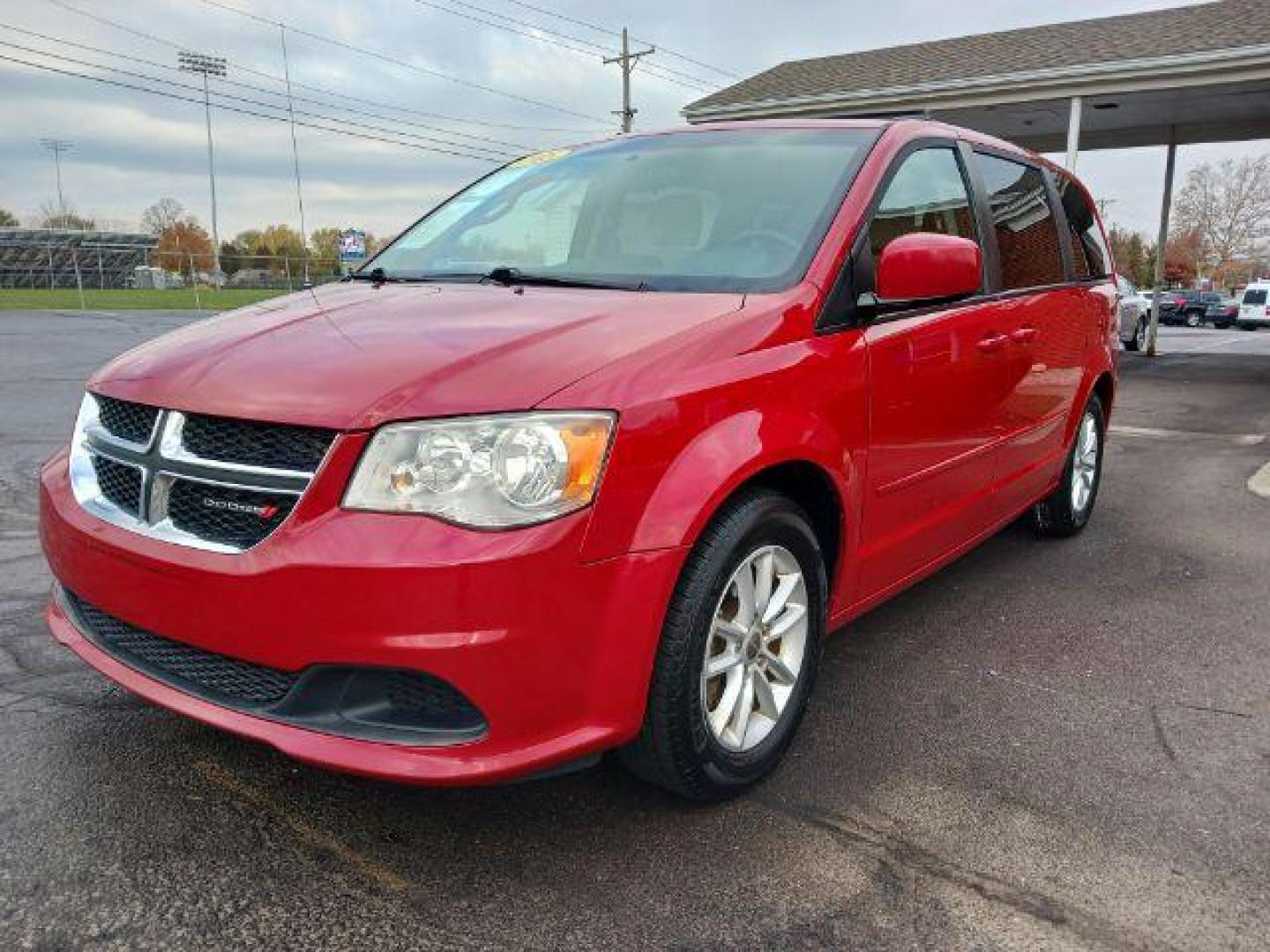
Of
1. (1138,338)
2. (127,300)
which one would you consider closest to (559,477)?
(1138,338)

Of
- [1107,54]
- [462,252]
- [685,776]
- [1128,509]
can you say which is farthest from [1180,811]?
[1107,54]

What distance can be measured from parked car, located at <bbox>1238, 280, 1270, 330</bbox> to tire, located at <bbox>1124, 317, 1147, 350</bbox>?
2279 centimetres

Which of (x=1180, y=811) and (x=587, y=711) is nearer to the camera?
(x=587, y=711)

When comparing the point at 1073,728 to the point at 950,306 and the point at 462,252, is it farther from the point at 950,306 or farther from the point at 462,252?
the point at 462,252

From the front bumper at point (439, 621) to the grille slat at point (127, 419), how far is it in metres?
0.30

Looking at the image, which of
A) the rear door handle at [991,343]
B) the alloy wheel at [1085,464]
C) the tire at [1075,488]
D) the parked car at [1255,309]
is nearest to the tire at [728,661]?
the rear door handle at [991,343]

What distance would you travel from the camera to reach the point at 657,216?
126 inches

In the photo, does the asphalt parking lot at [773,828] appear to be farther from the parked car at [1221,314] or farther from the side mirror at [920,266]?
the parked car at [1221,314]

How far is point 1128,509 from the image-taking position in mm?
5875

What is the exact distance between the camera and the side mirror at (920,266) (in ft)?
9.04

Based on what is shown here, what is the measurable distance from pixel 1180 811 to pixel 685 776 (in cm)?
130

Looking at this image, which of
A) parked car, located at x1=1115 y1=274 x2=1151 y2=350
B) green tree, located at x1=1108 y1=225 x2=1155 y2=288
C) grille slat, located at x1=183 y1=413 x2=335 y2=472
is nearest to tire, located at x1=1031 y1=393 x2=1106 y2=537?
grille slat, located at x1=183 y1=413 x2=335 y2=472

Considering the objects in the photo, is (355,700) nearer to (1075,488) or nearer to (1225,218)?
(1075,488)

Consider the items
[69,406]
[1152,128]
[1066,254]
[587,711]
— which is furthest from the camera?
[1152,128]
